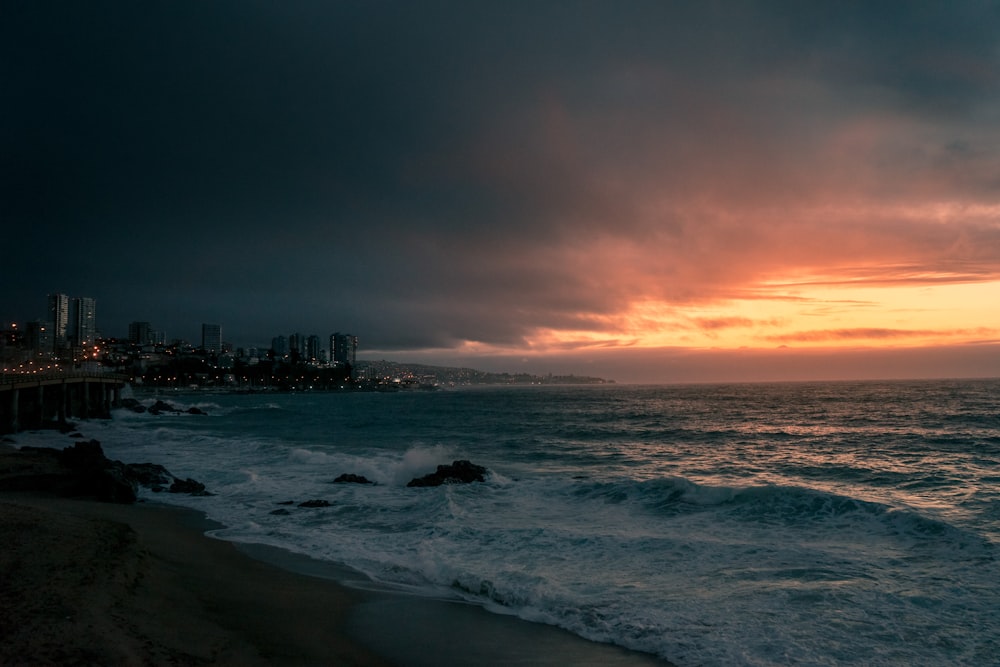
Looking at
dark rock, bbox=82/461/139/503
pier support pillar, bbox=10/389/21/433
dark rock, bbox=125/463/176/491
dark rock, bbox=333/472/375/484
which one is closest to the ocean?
dark rock, bbox=333/472/375/484

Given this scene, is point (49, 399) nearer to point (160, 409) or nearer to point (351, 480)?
point (160, 409)

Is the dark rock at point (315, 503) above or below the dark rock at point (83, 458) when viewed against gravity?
below

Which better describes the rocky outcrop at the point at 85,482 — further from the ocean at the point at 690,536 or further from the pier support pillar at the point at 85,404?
the pier support pillar at the point at 85,404

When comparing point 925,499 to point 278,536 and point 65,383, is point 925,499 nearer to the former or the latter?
point 278,536

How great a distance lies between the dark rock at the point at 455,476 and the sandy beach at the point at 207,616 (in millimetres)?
11427

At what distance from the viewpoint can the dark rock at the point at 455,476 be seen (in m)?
25.1

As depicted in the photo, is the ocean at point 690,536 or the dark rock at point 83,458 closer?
the ocean at point 690,536

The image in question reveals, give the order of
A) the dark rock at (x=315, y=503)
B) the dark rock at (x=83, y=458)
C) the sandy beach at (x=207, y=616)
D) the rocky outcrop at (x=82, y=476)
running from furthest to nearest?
1. the dark rock at (x=83, y=458)
2. the dark rock at (x=315, y=503)
3. the rocky outcrop at (x=82, y=476)
4. the sandy beach at (x=207, y=616)

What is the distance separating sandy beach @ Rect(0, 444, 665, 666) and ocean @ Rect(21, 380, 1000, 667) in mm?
1023

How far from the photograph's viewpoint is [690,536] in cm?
1581

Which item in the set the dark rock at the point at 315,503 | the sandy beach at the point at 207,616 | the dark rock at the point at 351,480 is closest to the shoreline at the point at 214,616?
the sandy beach at the point at 207,616

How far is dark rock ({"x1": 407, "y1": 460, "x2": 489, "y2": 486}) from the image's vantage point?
25094 mm

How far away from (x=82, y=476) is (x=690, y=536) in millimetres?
19716

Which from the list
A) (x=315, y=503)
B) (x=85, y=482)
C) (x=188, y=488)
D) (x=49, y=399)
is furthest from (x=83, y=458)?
(x=49, y=399)
